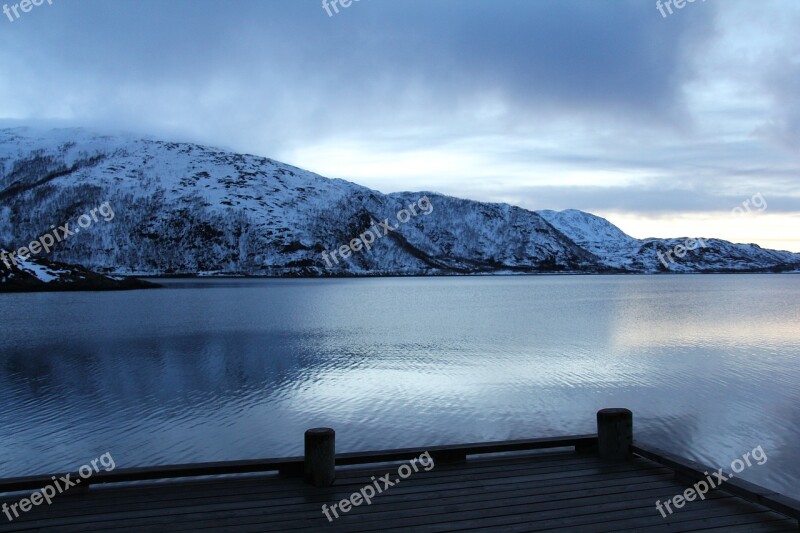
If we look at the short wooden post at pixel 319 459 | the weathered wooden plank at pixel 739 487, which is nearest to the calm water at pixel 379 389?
the weathered wooden plank at pixel 739 487

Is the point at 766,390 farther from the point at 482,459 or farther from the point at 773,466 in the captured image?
the point at 482,459

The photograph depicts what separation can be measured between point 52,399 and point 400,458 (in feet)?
52.8

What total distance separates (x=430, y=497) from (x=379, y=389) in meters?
13.8

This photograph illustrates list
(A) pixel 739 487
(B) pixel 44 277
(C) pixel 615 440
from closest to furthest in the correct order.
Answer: (A) pixel 739 487 → (C) pixel 615 440 → (B) pixel 44 277

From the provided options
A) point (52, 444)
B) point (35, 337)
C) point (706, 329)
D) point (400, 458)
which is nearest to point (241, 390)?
point (52, 444)

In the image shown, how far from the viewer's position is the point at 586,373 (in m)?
26.3

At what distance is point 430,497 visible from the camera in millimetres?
8711

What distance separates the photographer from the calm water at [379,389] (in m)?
15.4

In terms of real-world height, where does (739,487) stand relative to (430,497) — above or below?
above

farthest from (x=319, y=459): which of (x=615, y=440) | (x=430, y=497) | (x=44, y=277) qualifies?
(x=44, y=277)

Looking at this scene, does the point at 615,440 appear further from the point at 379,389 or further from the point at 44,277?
the point at 44,277

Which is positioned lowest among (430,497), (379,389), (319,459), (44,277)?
(379,389)

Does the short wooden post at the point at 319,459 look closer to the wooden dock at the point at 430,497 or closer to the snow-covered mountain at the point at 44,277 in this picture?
the wooden dock at the point at 430,497

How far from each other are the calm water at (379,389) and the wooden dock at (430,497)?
499cm
